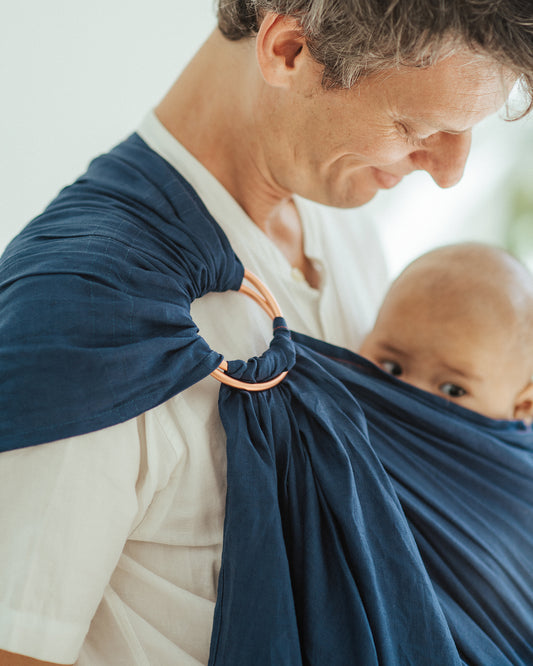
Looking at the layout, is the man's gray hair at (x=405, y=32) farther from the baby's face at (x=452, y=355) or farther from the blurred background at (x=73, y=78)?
the blurred background at (x=73, y=78)

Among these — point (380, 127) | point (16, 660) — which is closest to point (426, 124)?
point (380, 127)

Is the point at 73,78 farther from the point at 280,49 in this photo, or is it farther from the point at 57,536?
the point at 57,536

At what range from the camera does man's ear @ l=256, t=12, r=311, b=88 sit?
857mm

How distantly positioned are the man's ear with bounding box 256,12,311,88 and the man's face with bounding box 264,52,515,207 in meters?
0.02

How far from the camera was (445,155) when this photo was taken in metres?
0.98

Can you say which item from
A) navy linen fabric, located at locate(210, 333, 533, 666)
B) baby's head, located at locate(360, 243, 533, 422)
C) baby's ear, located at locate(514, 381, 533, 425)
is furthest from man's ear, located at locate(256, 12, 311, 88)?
baby's ear, located at locate(514, 381, 533, 425)

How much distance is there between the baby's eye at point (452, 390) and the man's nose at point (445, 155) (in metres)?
0.43

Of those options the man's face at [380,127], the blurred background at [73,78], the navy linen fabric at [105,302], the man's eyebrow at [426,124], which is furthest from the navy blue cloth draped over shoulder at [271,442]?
the blurred background at [73,78]

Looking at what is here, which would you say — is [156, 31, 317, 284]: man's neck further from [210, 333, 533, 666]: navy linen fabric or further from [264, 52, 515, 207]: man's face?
[210, 333, 533, 666]: navy linen fabric

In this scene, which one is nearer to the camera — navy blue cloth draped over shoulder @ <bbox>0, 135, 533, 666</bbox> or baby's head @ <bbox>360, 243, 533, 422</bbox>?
navy blue cloth draped over shoulder @ <bbox>0, 135, 533, 666</bbox>

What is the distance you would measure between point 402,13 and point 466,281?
2.21 feet

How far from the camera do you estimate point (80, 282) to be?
758mm

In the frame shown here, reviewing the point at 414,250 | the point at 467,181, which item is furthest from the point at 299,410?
the point at 467,181

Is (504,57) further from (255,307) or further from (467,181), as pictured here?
(467,181)
